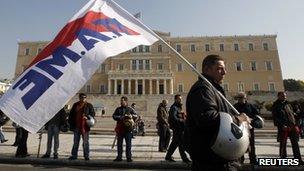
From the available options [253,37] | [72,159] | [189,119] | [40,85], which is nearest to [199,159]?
[189,119]

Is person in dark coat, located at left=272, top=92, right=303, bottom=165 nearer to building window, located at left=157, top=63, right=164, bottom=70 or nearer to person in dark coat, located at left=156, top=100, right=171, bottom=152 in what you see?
person in dark coat, located at left=156, top=100, right=171, bottom=152

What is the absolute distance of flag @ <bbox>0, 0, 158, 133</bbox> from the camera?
539cm

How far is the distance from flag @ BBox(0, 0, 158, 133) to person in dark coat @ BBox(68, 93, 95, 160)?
10.9 ft

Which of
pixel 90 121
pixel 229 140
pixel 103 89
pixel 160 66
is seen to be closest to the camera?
pixel 229 140

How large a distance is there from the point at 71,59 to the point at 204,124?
12.4 ft

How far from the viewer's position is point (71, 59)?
5926mm

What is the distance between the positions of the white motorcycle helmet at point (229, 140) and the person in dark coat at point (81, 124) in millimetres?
6803

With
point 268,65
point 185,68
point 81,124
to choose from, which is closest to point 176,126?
point 81,124

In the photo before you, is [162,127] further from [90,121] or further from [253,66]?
[253,66]

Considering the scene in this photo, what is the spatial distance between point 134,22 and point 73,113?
14.4 feet

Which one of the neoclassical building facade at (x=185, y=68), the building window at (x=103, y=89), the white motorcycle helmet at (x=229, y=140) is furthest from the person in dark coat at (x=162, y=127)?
the building window at (x=103, y=89)

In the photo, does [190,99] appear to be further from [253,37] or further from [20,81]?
[253,37]

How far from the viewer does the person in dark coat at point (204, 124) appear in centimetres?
278

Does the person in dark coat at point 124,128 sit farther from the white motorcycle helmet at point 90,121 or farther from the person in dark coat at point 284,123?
the person in dark coat at point 284,123
